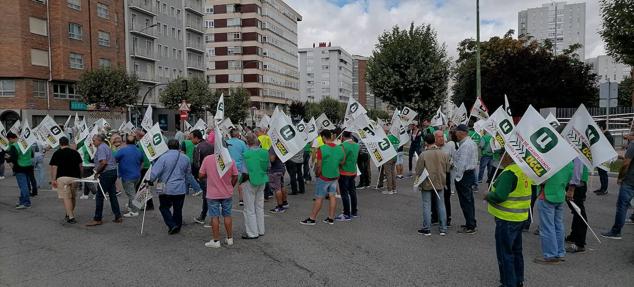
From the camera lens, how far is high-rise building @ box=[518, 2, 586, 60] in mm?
129875

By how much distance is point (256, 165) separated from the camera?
7.98 metres

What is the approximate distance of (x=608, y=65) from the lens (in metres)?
168

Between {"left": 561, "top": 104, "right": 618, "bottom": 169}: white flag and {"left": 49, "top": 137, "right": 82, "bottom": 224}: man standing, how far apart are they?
9.03 metres

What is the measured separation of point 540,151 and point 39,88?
46.9m

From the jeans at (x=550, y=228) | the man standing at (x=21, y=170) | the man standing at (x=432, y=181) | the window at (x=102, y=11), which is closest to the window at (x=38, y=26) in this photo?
the window at (x=102, y=11)

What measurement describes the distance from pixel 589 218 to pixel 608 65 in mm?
187996

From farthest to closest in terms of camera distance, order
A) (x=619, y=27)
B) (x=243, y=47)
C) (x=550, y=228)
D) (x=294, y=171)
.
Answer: (x=243, y=47) → (x=619, y=27) → (x=294, y=171) → (x=550, y=228)

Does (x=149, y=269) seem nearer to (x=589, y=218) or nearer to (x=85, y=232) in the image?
(x=85, y=232)

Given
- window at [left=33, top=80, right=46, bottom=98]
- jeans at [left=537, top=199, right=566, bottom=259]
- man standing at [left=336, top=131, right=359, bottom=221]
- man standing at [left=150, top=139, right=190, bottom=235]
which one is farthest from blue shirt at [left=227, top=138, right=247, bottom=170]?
window at [left=33, top=80, right=46, bottom=98]

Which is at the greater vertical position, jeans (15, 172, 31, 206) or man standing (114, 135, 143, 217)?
man standing (114, 135, 143, 217)

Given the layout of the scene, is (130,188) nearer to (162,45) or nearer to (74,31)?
(74,31)

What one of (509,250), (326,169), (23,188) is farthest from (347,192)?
(23,188)

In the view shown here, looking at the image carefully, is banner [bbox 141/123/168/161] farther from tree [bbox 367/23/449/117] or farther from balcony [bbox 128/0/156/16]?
balcony [bbox 128/0/156/16]

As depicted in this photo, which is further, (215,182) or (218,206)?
(218,206)
